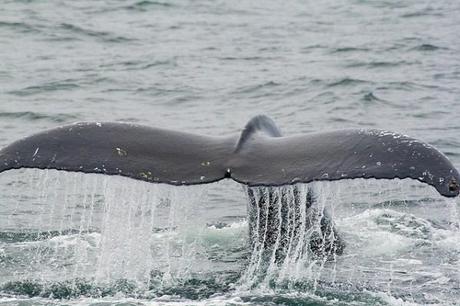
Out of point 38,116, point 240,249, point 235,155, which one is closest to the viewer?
point 235,155

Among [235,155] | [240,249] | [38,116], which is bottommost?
[240,249]

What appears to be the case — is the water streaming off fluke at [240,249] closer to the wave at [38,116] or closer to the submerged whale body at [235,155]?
the submerged whale body at [235,155]

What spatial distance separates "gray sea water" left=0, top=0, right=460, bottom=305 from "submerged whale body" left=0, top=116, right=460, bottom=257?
243mm

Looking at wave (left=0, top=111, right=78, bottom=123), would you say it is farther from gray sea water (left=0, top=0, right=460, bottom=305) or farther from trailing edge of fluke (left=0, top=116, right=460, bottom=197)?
trailing edge of fluke (left=0, top=116, right=460, bottom=197)

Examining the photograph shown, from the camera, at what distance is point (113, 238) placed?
7.50 meters

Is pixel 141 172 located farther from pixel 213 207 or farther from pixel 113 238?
pixel 213 207

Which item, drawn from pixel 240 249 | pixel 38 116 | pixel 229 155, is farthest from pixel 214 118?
pixel 229 155

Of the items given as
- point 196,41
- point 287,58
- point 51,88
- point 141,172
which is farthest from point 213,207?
point 196,41

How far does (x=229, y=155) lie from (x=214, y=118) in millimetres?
7428

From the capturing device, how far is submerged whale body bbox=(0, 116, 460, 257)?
5.27 m

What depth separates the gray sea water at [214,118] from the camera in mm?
6801

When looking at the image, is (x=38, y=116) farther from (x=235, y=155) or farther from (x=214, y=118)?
(x=235, y=155)

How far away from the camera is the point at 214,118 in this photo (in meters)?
13.0

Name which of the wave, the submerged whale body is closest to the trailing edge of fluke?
the submerged whale body
